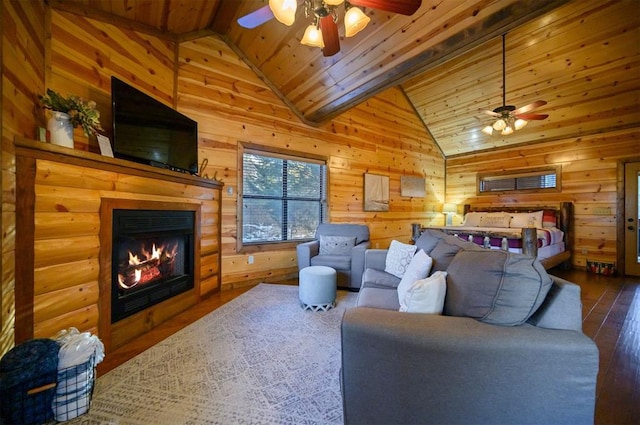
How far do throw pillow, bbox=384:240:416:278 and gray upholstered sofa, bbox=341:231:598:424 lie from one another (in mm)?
1313

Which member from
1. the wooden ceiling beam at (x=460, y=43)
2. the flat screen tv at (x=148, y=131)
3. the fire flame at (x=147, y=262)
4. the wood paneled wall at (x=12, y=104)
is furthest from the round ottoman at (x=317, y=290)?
the wooden ceiling beam at (x=460, y=43)

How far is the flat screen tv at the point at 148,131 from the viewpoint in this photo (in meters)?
2.31

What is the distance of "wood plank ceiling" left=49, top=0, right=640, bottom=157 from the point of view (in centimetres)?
254

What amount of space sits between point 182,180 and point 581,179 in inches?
268

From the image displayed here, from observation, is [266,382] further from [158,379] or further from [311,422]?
[158,379]

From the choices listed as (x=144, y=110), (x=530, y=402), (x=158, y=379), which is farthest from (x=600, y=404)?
(x=144, y=110)

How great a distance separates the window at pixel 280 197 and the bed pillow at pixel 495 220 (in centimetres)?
347

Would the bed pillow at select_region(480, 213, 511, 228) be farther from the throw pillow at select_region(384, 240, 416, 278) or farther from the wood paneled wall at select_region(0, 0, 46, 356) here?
the wood paneled wall at select_region(0, 0, 46, 356)

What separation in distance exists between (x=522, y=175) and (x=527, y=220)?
1276 mm

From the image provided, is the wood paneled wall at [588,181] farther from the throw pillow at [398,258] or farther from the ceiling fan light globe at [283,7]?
the ceiling fan light globe at [283,7]

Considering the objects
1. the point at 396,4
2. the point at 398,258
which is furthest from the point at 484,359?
the point at 396,4

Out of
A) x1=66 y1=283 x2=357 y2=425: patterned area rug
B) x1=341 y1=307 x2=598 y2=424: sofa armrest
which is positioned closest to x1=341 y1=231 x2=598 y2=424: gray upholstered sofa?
x1=341 y1=307 x2=598 y2=424: sofa armrest

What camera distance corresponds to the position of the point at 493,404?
0.98 m

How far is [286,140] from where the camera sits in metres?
4.32
